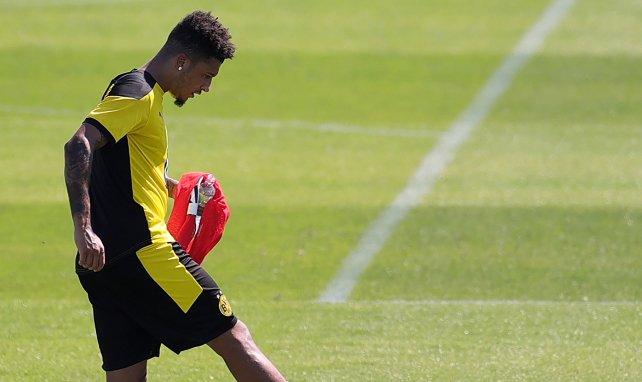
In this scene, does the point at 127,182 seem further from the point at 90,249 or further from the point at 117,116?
the point at 90,249

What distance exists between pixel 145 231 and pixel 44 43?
14323 millimetres

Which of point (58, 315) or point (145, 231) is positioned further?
point (58, 315)

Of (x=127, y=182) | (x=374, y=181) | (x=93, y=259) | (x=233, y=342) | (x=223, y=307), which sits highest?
(x=127, y=182)

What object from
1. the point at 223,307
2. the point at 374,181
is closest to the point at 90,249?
the point at 223,307

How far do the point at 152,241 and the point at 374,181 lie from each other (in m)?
7.46

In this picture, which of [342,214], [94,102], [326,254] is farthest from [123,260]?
[94,102]

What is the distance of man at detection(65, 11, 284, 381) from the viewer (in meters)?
5.61

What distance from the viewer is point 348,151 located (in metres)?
14.2

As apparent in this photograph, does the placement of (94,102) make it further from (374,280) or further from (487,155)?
(374,280)

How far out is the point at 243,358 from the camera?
5617mm

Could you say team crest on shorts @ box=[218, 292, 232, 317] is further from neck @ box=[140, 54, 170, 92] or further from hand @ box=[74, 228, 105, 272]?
neck @ box=[140, 54, 170, 92]

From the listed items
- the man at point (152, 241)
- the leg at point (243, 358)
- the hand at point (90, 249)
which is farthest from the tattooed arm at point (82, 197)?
the leg at point (243, 358)

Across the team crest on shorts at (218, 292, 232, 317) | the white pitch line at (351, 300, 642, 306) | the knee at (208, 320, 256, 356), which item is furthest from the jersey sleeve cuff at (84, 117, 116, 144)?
the white pitch line at (351, 300, 642, 306)

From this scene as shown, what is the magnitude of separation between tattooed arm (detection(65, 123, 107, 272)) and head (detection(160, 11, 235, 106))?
23.0 inches
